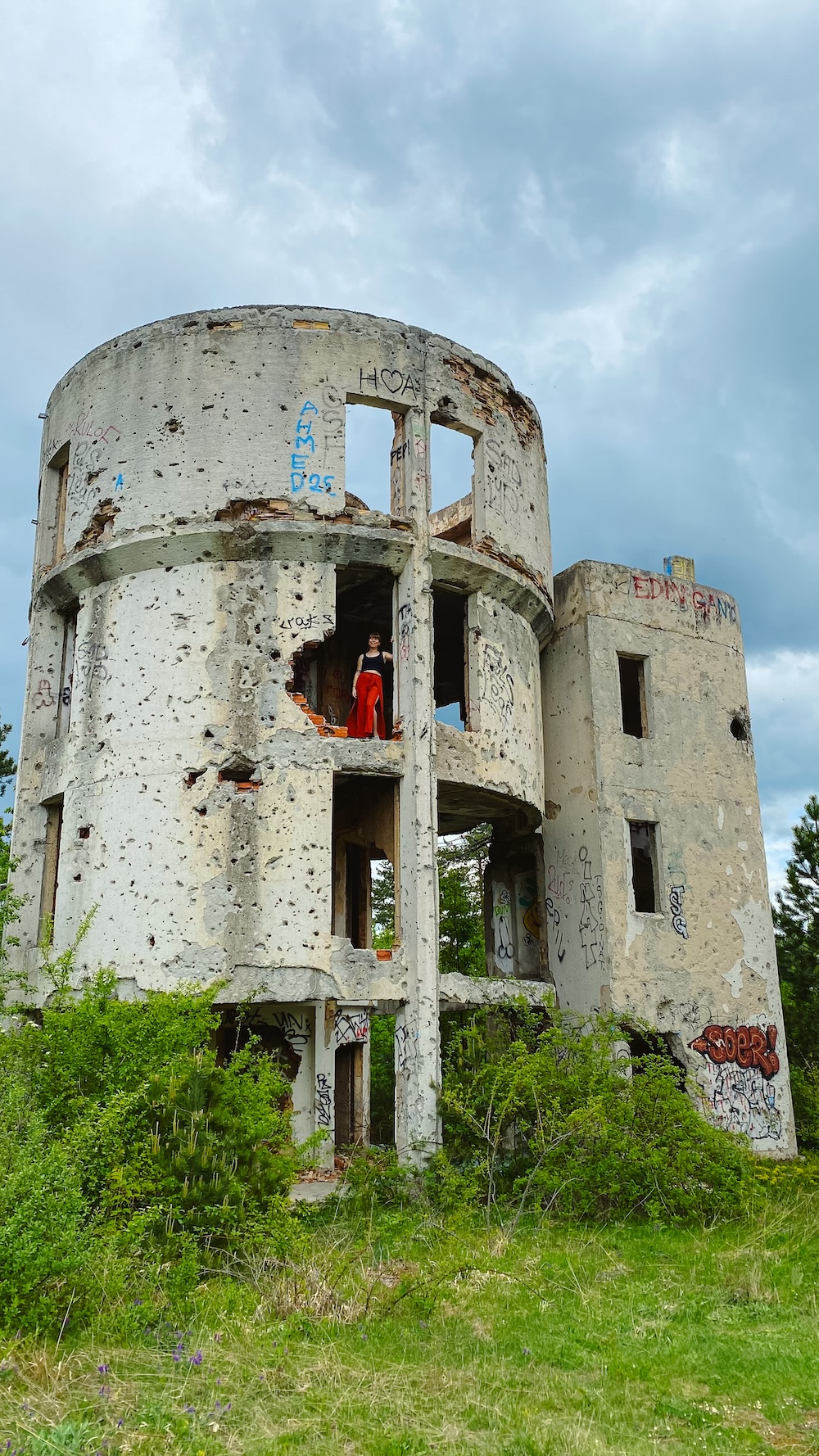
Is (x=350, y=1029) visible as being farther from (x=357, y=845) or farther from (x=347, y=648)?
(x=347, y=648)

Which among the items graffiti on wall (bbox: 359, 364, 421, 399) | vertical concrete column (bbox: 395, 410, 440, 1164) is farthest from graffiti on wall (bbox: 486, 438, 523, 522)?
graffiti on wall (bbox: 359, 364, 421, 399)

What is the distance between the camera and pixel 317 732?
12.9m

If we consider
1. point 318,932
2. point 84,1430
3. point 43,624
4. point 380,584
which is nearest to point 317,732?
point 318,932

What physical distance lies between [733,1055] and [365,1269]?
894 centimetres

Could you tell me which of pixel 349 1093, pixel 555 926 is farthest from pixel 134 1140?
pixel 349 1093

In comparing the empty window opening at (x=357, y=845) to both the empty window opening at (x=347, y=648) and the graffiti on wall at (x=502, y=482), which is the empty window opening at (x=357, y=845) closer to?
the empty window opening at (x=347, y=648)

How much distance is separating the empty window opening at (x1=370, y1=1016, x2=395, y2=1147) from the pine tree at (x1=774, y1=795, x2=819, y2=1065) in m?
6.58

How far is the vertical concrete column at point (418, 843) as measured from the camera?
40.0 feet

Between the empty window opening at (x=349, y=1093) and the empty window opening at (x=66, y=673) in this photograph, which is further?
the empty window opening at (x=349, y=1093)

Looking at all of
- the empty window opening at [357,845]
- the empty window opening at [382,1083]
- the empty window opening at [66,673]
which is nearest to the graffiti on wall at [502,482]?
the empty window opening at [357,845]

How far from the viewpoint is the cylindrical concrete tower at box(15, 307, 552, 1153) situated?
485 inches

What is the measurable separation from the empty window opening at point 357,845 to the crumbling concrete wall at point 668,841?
2717mm

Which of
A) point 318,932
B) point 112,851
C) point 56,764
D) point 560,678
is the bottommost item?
point 318,932

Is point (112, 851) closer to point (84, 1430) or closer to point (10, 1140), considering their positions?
point (10, 1140)
